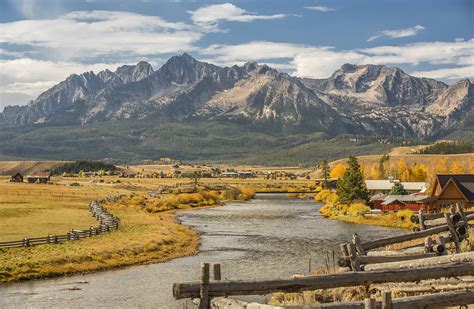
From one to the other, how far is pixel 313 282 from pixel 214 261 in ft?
125

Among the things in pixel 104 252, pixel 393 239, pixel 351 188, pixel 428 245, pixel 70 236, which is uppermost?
pixel 428 245

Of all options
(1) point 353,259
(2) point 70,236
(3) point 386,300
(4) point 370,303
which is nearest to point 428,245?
(1) point 353,259

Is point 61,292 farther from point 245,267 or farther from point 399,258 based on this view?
point 399,258

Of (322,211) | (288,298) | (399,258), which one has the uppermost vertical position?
(399,258)

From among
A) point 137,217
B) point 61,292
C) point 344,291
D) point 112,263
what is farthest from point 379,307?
point 137,217

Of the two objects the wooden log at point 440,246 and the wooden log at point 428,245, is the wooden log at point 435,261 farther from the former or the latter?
the wooden log at point 428,245

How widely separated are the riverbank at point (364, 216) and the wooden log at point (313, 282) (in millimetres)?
67709

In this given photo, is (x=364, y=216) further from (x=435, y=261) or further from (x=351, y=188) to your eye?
(x=435, y=261)

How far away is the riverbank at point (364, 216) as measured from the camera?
8613 cm

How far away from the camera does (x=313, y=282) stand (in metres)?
14.6

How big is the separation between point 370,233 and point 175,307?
151ft

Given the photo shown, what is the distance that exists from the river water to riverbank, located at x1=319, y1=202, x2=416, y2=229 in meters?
4.64

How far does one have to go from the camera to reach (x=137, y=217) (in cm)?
9100

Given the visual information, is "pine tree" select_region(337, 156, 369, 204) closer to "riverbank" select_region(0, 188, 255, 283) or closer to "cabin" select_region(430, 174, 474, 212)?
"cabin" select_region(430, 174, 474, 212)
